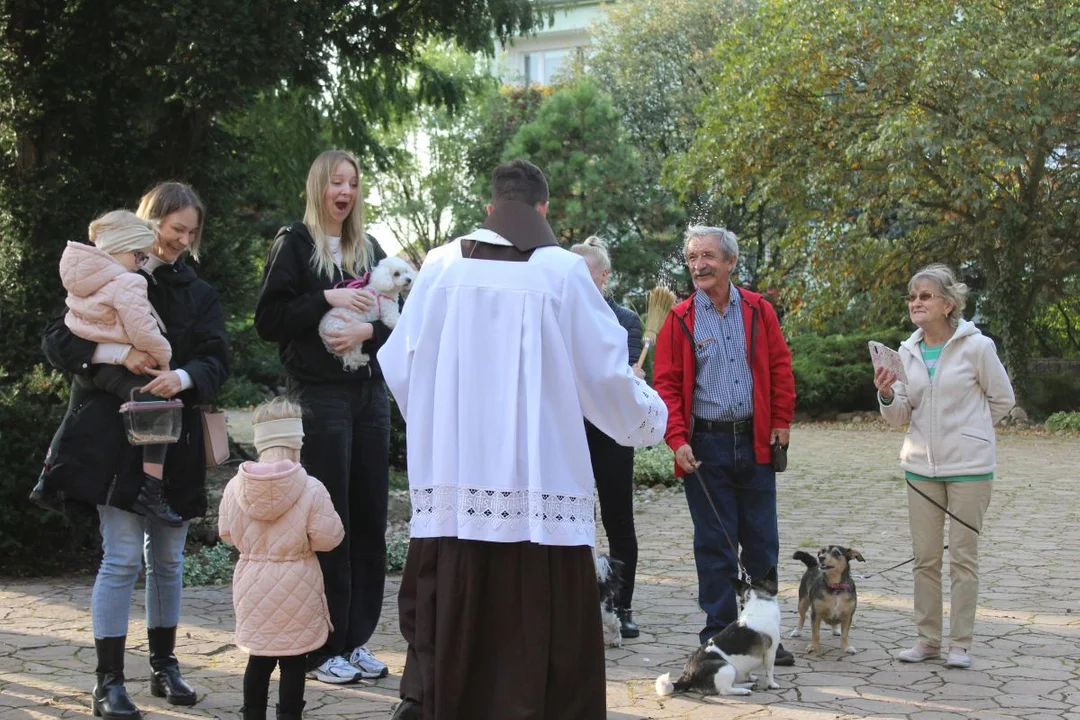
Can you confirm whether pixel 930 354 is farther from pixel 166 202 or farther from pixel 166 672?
pixel 166 672

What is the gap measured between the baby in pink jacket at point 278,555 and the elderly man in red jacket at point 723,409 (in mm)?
1996

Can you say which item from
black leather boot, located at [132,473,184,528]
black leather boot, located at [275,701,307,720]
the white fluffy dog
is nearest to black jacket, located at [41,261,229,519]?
black leather boot, located at [132,473,184,528]

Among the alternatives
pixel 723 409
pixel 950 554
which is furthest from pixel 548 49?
pixel 950 554

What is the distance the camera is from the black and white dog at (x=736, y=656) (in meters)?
5.35

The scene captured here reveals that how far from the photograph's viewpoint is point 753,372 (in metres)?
5.84

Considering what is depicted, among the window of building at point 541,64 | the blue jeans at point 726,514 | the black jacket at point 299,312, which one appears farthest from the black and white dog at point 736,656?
the window of building at point 541,64

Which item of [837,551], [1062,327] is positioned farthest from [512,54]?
[837,551]

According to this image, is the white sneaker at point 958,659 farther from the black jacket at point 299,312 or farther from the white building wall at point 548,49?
the white building wall at point 548,49

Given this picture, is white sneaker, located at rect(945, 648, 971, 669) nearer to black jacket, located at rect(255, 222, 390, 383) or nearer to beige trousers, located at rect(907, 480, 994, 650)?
beige trousers, located at rect(907, 480, 994, 650)

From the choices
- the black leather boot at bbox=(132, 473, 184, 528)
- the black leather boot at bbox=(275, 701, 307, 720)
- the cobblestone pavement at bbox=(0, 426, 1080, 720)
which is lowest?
the cobblestone pavement at bbox=(0, 426, 1080, 720)

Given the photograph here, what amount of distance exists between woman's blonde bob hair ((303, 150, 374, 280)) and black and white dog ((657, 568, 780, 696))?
2.36 m

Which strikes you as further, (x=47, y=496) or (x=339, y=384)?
(x=339, y=384)

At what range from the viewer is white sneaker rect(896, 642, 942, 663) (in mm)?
5974

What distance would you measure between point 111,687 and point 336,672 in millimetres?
1009
